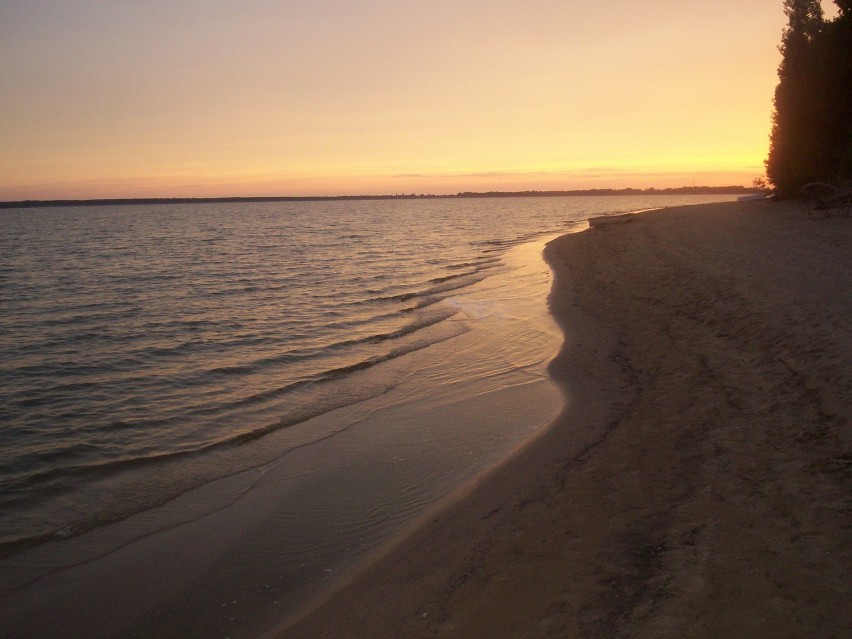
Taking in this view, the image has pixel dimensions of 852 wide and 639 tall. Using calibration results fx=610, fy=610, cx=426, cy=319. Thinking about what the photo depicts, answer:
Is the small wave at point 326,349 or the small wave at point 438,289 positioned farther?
the small wave at point 438,289

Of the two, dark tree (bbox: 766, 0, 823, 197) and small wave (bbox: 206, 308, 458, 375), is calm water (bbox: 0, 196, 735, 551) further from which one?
dark tree (bbox: 766, 0, 823, 197)

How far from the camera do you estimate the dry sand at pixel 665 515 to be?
3.78m

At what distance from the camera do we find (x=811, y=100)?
32.1 metres

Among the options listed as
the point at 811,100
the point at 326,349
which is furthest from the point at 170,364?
the point at 811,100

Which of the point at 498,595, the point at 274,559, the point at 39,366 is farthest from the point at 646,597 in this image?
the point at 39,366

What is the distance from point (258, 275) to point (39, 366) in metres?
15.9

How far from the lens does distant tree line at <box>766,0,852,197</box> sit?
1191 inches

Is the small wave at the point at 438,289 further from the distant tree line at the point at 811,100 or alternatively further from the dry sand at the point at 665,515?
the distant tree line at the point at 811,100

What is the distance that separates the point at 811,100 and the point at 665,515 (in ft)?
116

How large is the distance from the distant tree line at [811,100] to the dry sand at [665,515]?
1006 inches

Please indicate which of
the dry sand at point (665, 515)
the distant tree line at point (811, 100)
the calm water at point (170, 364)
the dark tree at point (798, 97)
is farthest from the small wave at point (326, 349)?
the dark tree at point (798, 97)

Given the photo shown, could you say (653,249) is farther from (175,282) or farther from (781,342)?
(175,282)

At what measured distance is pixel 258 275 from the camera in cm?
2828

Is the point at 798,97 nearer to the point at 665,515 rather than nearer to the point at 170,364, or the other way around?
the point at 170,364
